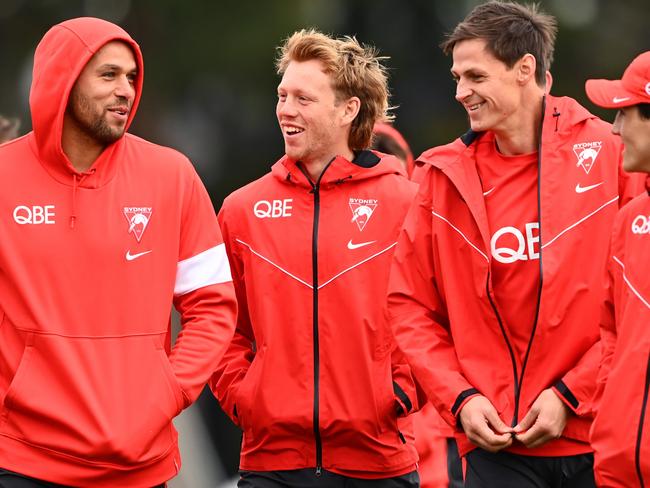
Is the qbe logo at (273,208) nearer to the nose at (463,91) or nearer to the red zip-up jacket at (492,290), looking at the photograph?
the red zip-up jacket at (492,290)

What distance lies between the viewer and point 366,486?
8883mm

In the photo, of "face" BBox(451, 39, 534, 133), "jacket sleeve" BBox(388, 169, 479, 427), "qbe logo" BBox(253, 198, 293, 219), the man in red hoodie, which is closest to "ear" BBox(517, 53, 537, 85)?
"face" BBox(451, 39, 534, 133)

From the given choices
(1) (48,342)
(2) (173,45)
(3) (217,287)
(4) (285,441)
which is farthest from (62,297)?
(2) (173,45)

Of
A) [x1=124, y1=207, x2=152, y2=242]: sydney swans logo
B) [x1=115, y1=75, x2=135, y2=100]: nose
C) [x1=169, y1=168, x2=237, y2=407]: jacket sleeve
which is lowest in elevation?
[x1=169, y1=168, x2=237, y2=407]: jacket sleeve

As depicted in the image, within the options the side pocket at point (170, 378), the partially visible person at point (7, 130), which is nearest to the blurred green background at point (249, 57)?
the partially visible person at point (7, 130)

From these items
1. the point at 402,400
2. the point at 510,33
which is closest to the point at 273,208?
the point at 402,400

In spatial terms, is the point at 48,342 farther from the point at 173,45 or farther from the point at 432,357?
the point at 173,45

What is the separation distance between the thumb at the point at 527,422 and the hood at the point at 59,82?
2.03 meters

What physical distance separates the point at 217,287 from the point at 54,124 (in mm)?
995

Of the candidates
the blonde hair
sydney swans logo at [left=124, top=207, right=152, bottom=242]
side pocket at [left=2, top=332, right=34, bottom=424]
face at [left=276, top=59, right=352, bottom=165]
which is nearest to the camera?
side pocket at [left=2, top=332, right=34, bottom=424]

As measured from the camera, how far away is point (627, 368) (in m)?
7.49

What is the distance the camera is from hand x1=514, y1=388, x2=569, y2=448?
802cm

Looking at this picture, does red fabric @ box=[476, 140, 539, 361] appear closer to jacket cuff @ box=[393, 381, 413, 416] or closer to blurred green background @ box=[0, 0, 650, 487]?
jacket cuff @ box=[393, 381, 413, 416]

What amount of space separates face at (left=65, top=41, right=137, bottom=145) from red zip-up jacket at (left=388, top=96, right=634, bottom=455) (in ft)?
4.35
